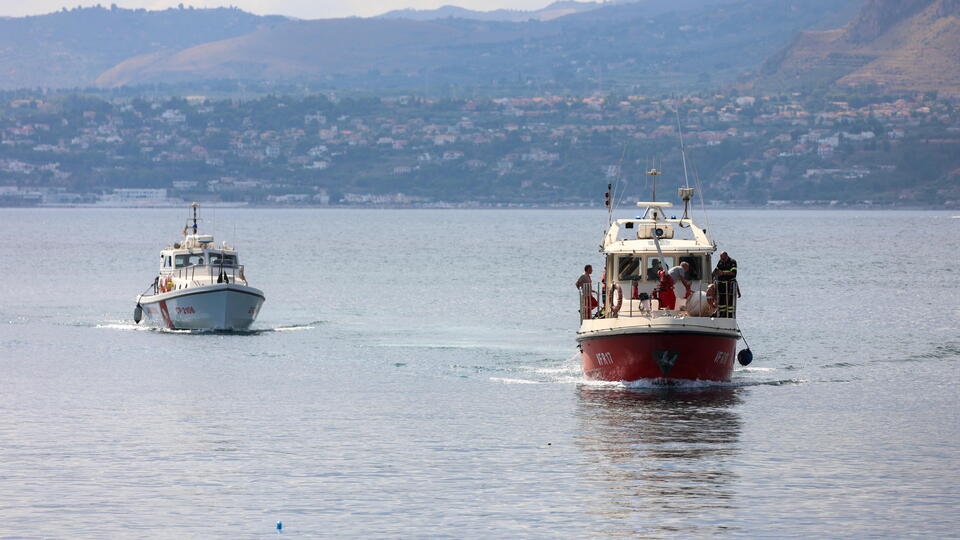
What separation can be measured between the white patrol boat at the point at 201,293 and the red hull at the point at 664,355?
63.4 ft

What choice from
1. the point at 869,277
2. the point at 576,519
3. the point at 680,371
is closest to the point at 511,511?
the point at 576,519

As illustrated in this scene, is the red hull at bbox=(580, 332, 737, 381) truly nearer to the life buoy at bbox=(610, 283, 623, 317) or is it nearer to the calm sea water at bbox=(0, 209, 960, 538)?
the calm sea water at bbox=(0, 209, 960, 538)

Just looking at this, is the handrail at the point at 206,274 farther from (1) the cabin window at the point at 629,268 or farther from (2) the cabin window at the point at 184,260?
(1) the cabin window at the point at 629,268

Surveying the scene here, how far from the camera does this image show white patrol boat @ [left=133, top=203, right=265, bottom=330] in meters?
55.0

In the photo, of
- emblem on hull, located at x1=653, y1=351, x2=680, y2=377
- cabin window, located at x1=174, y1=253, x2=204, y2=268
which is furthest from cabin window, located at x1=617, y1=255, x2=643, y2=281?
cabin window, located at x1=174, y1=253, x2=204, y2=268

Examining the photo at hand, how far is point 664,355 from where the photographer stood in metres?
37.2

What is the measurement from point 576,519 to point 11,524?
28.2 ft

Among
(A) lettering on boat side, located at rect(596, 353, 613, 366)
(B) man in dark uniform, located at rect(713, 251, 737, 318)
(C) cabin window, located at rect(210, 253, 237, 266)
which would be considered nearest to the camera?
(A) lettering on boat side, located at rect(596, 353, 613, 366)

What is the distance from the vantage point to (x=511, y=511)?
2595 cm

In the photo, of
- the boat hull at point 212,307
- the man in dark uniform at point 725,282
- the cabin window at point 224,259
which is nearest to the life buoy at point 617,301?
the man in dark uniform at point 725,282

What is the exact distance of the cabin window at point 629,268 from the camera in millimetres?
39875

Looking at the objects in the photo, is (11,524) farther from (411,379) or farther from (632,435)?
(411,379)

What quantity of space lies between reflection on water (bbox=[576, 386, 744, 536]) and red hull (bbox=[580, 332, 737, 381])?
43cm

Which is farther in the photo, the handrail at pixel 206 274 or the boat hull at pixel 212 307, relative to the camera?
the handrail at pixel 206 274
